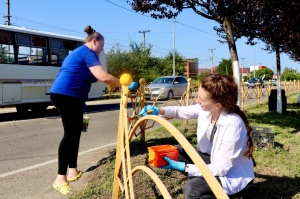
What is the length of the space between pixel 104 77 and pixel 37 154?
3.30 metres

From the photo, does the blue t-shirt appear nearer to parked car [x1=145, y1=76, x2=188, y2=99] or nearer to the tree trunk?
the tree trunk

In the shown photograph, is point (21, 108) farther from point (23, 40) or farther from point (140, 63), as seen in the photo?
point (140, 63)

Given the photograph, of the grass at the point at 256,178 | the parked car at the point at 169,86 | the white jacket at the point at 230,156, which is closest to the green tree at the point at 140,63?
the parked car at the point at 169,86

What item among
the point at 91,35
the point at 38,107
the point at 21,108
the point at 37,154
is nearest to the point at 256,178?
the point at 91,35

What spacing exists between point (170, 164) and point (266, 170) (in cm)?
258

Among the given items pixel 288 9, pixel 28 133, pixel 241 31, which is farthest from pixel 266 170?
pixel 241 31

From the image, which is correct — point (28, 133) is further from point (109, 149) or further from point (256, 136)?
point (256, 136)

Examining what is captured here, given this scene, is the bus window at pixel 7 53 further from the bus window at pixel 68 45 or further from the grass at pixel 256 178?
the grass at pixel 256 178

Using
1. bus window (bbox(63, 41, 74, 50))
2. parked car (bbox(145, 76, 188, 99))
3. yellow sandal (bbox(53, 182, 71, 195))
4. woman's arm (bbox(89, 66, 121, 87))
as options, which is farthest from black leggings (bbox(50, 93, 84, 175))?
parked car (bbox(145, 76, 188, 99))

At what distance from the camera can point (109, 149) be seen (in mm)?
6258

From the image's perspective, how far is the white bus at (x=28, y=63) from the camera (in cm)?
1115

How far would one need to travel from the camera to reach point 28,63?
1193 cm

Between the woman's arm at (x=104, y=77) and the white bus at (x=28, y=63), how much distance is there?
854cm

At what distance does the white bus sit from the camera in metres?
11.1
